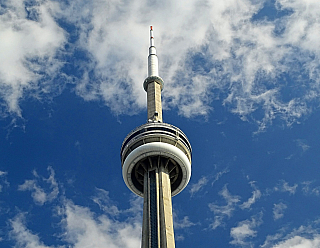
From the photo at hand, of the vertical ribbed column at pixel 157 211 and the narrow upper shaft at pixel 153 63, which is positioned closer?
the vertical ribbed column at pixel 157 211

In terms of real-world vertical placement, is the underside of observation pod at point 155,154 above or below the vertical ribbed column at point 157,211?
above

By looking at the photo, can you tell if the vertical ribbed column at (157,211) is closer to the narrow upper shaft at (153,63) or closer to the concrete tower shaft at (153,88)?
the concrete tower shaft at (153,88)

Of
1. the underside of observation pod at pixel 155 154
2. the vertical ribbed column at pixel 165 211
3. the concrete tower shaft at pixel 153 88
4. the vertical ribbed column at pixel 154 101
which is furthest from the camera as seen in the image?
the concrete tower shaft at pixel 153 88

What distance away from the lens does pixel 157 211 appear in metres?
68.7

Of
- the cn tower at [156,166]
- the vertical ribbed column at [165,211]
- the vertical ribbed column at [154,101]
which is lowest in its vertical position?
the vertical ribbed column at [165,211]

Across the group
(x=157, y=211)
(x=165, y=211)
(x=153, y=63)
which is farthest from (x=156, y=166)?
(x=153, y=63)

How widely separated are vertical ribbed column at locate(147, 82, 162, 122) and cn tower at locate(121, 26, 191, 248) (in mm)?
3121

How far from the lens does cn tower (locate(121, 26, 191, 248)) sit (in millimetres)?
69256

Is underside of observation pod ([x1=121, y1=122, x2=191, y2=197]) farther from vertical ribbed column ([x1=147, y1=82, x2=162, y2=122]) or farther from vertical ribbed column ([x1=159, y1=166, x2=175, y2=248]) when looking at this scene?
vertical ribbed column ([x1=147, y1=82, x2=162, y2=122])

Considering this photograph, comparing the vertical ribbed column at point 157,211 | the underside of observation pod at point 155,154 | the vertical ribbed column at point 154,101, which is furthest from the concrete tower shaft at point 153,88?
the vertical ribbed column at point 157,211

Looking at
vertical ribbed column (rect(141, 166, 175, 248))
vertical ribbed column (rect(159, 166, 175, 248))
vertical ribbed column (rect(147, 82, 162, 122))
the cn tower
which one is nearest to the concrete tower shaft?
vertical ribbed column (rect(147, 82, 162, 122))

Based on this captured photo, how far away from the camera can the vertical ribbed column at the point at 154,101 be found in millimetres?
84062

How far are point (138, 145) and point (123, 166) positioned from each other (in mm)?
4491

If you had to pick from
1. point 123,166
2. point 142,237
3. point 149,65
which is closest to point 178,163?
point 123,166
